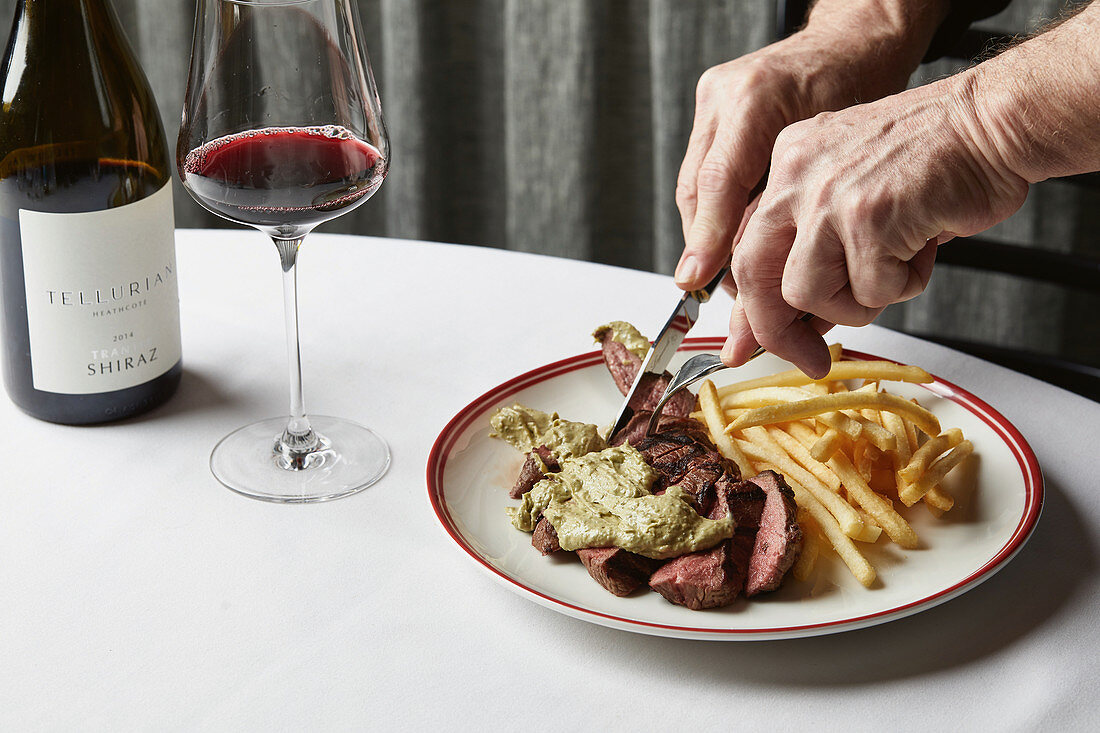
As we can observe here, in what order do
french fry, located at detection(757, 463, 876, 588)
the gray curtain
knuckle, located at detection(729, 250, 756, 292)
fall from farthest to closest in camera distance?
1. the gray curtain
2. knuckle, located at detection(729, 250, 756, 292)
3. french fry, located at detection(757, 463, 876, 588)

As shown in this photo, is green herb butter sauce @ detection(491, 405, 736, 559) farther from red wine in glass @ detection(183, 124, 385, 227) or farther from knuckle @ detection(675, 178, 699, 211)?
knuckle @ detection(675, 178, 699, 211)

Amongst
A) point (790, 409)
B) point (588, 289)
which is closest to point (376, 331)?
point (588, 289)

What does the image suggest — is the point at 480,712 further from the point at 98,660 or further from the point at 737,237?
the point at 737,237

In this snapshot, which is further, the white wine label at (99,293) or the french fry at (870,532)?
the white wine label at (99,293)

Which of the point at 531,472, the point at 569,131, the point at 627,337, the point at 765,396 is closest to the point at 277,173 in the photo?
the point at 531,472

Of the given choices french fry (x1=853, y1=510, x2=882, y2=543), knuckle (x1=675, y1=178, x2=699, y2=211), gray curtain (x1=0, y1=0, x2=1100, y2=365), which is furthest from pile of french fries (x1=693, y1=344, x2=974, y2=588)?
gray curtain (x1=0, y1=0, x2=1100, y2=365)

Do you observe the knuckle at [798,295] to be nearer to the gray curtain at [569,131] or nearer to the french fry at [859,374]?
the french fry at [859,374]

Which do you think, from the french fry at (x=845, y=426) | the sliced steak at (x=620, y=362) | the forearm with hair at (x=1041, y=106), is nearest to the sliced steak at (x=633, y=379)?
the sliced steak at (x=620, y=362)
